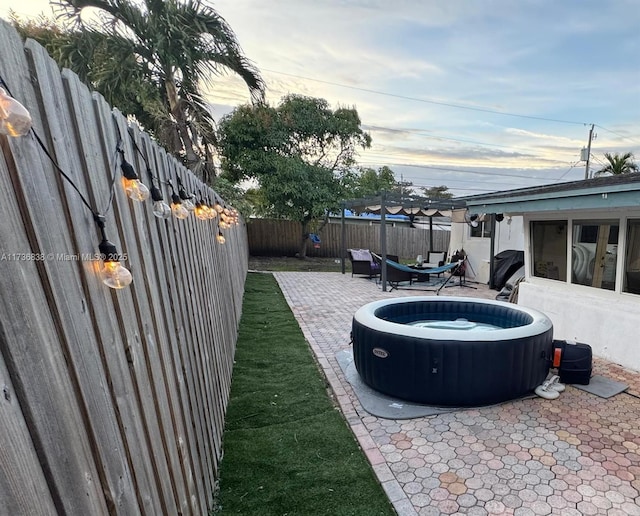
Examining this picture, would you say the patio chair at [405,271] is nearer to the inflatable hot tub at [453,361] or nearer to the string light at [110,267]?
the inflatable hot tub at [453,361]

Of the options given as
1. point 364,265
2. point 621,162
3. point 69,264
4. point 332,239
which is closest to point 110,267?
point 69,264

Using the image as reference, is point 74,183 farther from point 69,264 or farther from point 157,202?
point 157,202

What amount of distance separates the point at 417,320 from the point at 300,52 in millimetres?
6944

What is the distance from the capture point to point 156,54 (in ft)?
19.7

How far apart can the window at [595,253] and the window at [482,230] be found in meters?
6.52

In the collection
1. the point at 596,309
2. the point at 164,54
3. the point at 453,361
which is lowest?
the point at 596,309

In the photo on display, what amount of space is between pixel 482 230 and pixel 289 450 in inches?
428

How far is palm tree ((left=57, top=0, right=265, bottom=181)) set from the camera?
18.7 ft

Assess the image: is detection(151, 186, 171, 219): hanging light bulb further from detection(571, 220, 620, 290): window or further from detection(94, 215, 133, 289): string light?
detection(571, 220, 620, 290): window

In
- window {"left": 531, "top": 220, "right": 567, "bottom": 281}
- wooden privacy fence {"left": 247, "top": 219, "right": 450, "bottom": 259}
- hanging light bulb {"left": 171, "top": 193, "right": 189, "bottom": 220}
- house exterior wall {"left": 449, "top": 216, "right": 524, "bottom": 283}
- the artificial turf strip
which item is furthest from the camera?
wooden privacy fence {"left": 247, "top": 219, "right": 450, "bottom": 259}

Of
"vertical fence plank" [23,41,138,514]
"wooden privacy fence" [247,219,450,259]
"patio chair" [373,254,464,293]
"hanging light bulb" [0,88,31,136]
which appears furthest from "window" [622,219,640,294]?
"wooden privacy fence" [247,219,450,259]

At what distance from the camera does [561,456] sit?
2.60 meters

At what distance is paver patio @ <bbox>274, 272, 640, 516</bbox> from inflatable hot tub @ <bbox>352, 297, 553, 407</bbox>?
8.4 inches

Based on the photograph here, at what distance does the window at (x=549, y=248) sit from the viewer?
5.03 m
